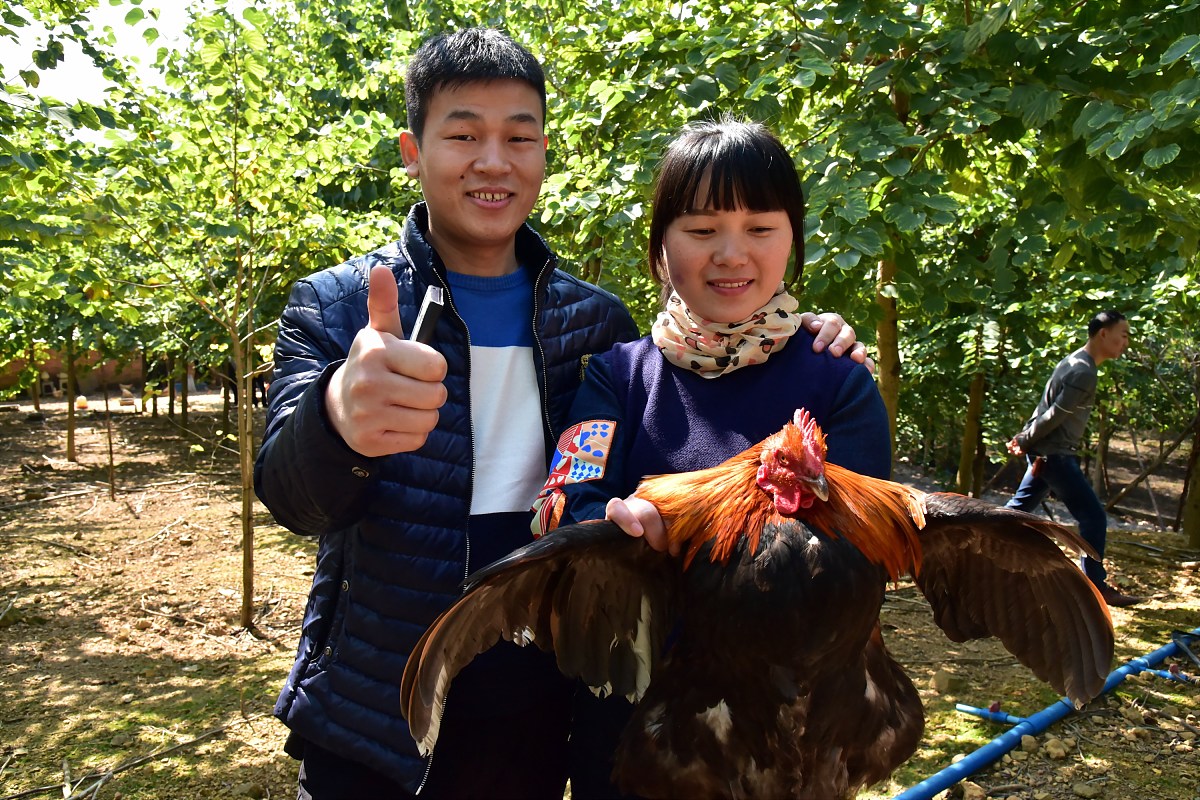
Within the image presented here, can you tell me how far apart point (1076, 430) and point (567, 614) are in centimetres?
684

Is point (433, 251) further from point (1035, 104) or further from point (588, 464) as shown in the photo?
point (1035, 104)

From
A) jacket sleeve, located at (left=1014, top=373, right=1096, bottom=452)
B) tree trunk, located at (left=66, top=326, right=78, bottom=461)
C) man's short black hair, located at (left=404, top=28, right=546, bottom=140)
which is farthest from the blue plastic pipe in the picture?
tree trunk, located at (left=66, top=326, right=78, bottom=461)

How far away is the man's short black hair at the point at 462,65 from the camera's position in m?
1.90

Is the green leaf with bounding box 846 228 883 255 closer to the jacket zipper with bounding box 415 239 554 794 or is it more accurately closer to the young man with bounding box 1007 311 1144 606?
the jacket zipper with bounding box 415 239 554 794

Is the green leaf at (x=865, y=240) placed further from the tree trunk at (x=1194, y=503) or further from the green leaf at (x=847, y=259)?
the tree trunk at (x=1194, y=503)

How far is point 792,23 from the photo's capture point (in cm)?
493

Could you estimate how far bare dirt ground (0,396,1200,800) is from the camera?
4.20 meters

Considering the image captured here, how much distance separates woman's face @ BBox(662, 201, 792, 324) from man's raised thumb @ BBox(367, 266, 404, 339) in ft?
2.45

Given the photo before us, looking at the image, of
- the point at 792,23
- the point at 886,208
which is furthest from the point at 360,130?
the point at 886,208

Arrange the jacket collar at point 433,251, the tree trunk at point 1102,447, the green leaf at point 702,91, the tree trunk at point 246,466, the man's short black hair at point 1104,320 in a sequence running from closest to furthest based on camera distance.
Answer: the jacket collar at point 433,251, the green leaf at point 702,91, the tree trunk at point 246,466, the man's short black hair at point 1104,320, the tree trunk at point 1102,447

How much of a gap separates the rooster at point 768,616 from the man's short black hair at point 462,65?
1013 mm

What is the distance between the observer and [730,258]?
1793mm

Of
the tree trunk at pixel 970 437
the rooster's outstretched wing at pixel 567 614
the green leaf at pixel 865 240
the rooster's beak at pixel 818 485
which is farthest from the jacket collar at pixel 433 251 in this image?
the tree trunk at pixel 970 437

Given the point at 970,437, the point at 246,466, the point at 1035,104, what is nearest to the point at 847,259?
the point at 1035,104
